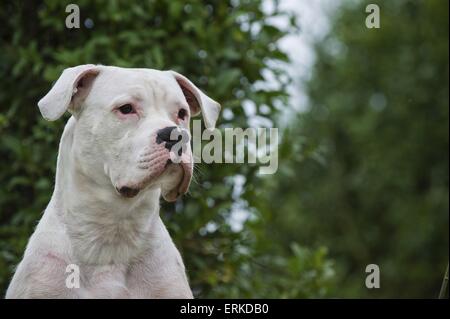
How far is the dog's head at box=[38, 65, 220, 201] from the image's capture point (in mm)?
3848

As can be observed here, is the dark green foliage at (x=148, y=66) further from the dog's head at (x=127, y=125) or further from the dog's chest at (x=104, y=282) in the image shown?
the dog's chest at (x=104, y=282)

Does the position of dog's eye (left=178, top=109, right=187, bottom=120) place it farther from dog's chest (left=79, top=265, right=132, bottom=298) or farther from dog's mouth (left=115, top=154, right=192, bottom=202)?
dog's chest (left=79, top=265, right=132, bottom=298)

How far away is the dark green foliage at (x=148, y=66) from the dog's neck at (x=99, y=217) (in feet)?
5.19

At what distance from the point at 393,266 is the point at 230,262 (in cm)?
1210

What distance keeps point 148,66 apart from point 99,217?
6.09ft

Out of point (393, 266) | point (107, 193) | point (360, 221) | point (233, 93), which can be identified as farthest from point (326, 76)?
point (107, 193)

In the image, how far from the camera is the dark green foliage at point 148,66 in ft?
19.1

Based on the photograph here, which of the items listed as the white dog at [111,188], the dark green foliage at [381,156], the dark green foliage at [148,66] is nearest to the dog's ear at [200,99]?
the white dog at [111,188]

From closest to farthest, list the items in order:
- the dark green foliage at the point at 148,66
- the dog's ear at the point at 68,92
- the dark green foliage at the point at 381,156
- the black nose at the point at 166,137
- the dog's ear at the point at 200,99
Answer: the black nose at the point at 166,137
the dog's ear at the point at 68,92
the dog's ear at the point at 200,99
the dark green foliage at the point at 148,66
the dark green foliage at the point at 381,156

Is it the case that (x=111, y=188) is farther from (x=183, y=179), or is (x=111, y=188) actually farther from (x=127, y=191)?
(x=183, y=179)

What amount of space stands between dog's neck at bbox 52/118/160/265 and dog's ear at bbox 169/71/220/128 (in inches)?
17.7

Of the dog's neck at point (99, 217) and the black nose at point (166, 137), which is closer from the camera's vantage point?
the black nose at point (166, 137)

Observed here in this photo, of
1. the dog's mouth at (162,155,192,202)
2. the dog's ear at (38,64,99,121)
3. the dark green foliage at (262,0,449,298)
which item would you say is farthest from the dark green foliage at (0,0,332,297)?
the dark green foliage at (262,0,449,298)
